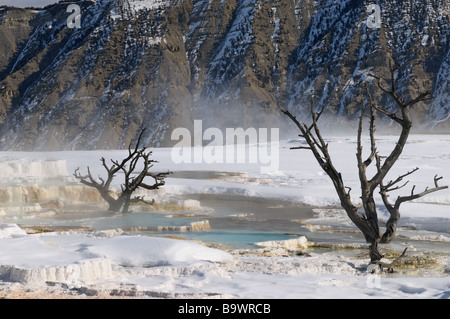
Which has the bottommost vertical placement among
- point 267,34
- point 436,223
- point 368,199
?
point 436,223

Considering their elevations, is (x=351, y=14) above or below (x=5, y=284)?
above

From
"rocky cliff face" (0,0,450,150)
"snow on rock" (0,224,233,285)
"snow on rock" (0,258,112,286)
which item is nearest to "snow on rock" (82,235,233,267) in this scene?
"snow on rock" (0,224,233,285)

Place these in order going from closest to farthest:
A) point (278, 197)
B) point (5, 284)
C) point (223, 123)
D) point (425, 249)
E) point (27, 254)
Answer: point (5, 284), point (27, 254), point (425, 249), point (278, 197), point (223, 123)

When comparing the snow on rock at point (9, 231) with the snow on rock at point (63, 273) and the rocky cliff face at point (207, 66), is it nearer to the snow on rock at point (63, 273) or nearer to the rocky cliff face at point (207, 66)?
the snow on rock at point (63, 273)

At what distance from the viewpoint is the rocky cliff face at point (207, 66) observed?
11550 cm

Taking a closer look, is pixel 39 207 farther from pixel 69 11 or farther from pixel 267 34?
pixel 69 11

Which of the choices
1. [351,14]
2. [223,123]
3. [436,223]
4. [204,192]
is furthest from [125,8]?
[436,223]

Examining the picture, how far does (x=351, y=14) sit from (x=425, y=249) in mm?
115326

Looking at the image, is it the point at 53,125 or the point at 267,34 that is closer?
the point at 53,125

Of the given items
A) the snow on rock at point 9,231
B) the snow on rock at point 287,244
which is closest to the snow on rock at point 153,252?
the snow on rock at point 9,231

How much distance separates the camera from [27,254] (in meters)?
8.60

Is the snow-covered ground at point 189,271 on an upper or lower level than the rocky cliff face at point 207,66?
lower

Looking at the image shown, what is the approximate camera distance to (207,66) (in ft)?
447

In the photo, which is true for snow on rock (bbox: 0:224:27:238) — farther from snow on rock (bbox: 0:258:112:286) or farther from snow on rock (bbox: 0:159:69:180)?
snow on rock (bbox: 0:159:69:180)
